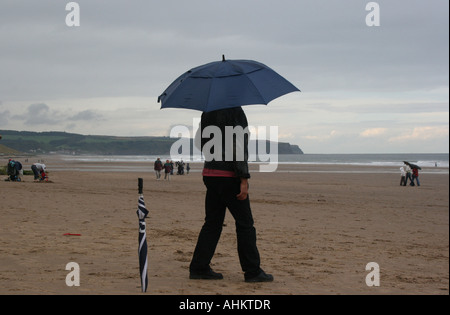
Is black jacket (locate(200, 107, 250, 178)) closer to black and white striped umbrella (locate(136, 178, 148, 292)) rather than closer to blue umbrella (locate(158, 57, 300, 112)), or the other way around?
blue umbrella (locate(158, 57, 300, 112))

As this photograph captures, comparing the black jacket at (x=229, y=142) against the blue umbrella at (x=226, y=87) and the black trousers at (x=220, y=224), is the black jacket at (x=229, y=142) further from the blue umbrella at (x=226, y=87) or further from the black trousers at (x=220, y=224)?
the blue umbrella at (x=226, y=87)

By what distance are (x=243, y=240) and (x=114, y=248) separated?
2869 millimetres

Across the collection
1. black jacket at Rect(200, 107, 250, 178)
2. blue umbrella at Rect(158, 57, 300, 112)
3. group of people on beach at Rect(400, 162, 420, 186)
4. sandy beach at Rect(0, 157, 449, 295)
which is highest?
blue umbrella at Rect(158, 57, 300, 112)

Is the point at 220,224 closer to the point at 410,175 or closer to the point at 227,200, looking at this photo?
the point at 227,200

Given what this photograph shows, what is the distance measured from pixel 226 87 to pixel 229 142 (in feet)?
1.96

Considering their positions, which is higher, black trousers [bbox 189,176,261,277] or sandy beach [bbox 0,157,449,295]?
black trousers [bbox 189,176,261,277]

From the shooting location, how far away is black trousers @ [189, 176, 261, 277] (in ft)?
19.0

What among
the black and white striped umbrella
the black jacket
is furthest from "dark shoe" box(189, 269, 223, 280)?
the black jacket

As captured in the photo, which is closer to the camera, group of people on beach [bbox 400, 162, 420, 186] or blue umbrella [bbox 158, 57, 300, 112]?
blue umbrella [bbox 158, 57, 300, 112]

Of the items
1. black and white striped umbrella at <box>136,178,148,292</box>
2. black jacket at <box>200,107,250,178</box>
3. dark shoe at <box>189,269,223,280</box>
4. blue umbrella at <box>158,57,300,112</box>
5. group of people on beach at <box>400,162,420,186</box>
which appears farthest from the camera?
group of people on beach at <box>400,162,420,186</box>

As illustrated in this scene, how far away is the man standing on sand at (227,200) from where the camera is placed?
18.8 feet

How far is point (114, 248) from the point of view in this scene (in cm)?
798

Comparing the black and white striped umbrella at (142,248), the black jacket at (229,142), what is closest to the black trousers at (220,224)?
the black jacket at (229,142)
